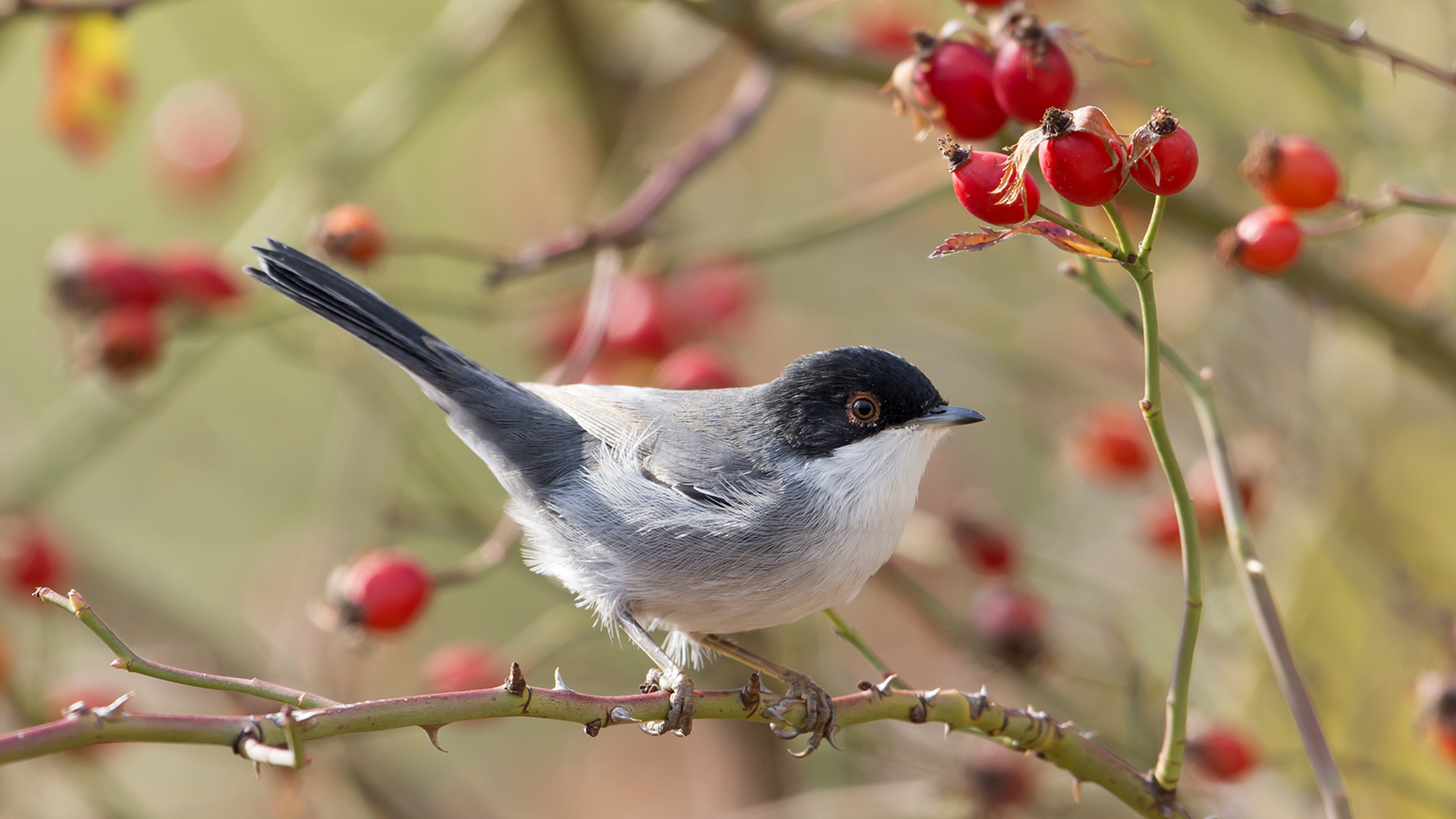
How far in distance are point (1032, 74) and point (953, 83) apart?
0.57 ft

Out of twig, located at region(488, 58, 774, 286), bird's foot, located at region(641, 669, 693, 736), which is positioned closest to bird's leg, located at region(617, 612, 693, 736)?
bird's foot, located at region(641, 669, 693, 736)

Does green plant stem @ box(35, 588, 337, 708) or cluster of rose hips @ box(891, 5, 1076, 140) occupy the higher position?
cluster of rose hips @ box(891, 5, 1076, 140)

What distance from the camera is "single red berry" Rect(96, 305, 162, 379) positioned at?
3119 millimetres

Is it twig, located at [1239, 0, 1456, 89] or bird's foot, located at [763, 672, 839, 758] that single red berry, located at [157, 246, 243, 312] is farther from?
twig, located at [1239, 0, 1456, 89]

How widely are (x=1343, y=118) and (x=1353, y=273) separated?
1.64ft

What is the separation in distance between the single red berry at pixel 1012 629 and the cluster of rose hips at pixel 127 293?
231 cm

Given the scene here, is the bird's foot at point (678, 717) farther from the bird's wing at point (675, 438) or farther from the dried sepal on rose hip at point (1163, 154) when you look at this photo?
the dried sepal on rose hip at point (1163, 154)

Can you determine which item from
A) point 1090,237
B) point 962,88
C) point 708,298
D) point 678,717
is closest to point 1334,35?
point 962,88

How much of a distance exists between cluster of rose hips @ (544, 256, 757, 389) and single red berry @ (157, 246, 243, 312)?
1052 mm

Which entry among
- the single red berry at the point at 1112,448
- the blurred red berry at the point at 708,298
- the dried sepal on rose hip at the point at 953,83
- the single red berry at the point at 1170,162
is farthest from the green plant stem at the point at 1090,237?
the blurred red berry at the point at 708,298

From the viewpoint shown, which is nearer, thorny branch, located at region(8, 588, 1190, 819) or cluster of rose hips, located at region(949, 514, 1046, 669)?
thorny branch, located at region(8, 588, 1190, 819)

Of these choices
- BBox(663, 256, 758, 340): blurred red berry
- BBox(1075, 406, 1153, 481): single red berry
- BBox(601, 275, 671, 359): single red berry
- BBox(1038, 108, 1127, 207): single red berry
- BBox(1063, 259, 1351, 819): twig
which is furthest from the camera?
BBox(663, 256, 758, 340): blurred red berry

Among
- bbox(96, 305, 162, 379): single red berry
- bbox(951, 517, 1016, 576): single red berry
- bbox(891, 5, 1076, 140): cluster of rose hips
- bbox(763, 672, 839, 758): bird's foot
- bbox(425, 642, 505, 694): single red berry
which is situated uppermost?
bbox(96, 305, 162, 379): single red berry

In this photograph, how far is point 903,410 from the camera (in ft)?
9.13
